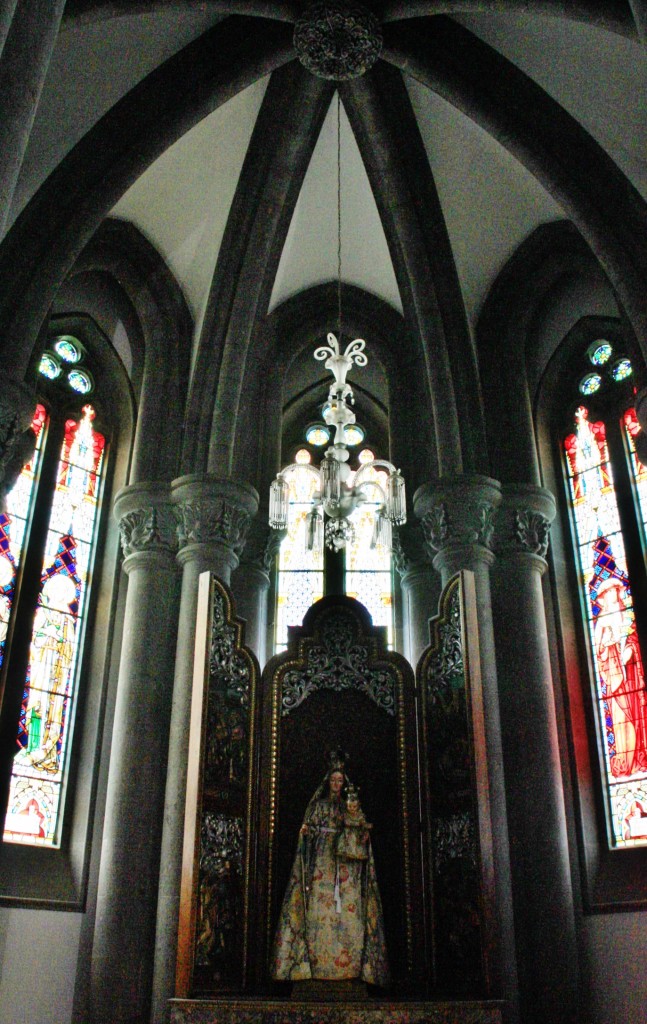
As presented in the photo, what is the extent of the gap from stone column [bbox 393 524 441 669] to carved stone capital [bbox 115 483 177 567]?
8.31 feet

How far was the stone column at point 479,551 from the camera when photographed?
980 cm

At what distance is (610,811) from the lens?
10984 mm

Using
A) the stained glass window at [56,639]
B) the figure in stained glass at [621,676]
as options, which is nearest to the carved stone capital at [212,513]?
the stained glass window at [56,639]

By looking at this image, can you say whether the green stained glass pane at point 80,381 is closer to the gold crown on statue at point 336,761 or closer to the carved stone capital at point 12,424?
the carved stone capital at point 12,424

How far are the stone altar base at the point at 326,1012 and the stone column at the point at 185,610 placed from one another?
883 mm

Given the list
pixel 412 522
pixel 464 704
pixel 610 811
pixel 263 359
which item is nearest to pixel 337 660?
pixel 464 704

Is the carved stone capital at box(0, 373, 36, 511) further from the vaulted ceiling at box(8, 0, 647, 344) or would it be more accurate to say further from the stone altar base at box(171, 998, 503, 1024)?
the stone altar base at box(171, 998, 503, 1024)

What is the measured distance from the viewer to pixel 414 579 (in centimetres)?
1230

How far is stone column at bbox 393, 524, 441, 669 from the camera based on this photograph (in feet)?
39.8

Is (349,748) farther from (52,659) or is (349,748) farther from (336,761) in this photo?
(52,659)

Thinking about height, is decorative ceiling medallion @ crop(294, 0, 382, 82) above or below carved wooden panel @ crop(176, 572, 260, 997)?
above

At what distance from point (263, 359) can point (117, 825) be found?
19.2 ft

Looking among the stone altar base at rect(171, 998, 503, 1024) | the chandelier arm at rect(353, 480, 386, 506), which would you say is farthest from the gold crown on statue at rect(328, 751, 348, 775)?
the chandelier arm at rect(353, 480, 386, 506)

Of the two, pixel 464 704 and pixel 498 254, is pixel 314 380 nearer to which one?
pixel 498 254
